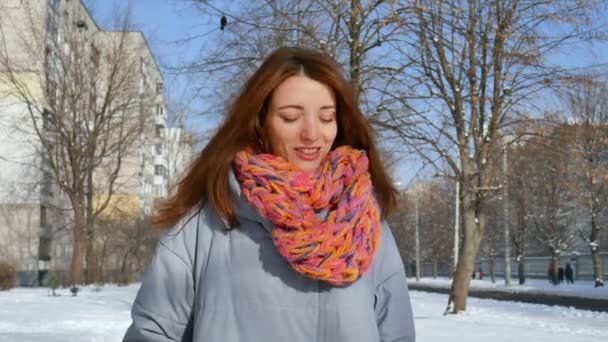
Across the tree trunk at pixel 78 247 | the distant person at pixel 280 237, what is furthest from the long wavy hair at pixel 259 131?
the tree trunk at pixel 78 247

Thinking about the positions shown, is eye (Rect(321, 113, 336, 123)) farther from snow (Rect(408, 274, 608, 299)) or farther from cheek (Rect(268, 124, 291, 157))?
snow (Rect(408, 274, 608, 299))

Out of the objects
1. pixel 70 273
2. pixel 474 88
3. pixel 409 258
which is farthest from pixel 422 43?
pixel 409 258

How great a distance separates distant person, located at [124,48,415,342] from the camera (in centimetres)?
215

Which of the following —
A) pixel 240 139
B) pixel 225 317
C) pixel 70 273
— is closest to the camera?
pixel 225 317

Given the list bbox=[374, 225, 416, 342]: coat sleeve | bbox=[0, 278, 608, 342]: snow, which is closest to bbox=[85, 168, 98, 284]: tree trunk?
bbox=[0, 278, 608, 342]: snow

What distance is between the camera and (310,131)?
236cm

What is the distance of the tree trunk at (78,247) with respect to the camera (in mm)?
37156

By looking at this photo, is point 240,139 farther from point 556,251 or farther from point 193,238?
point 556,251

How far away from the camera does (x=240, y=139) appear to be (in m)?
2.45

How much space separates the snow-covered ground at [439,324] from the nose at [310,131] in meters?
10.3

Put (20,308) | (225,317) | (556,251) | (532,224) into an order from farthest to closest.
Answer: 1. (532,224)
2. (556,251)
3. (20,308)
4. (225,317)

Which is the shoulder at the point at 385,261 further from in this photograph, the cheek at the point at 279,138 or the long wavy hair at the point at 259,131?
the cheek at the point at 279,138

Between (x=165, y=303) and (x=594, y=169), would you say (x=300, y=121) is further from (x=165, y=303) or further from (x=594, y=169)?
(x=594, y=169)

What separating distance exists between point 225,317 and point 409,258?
82.8 meters
